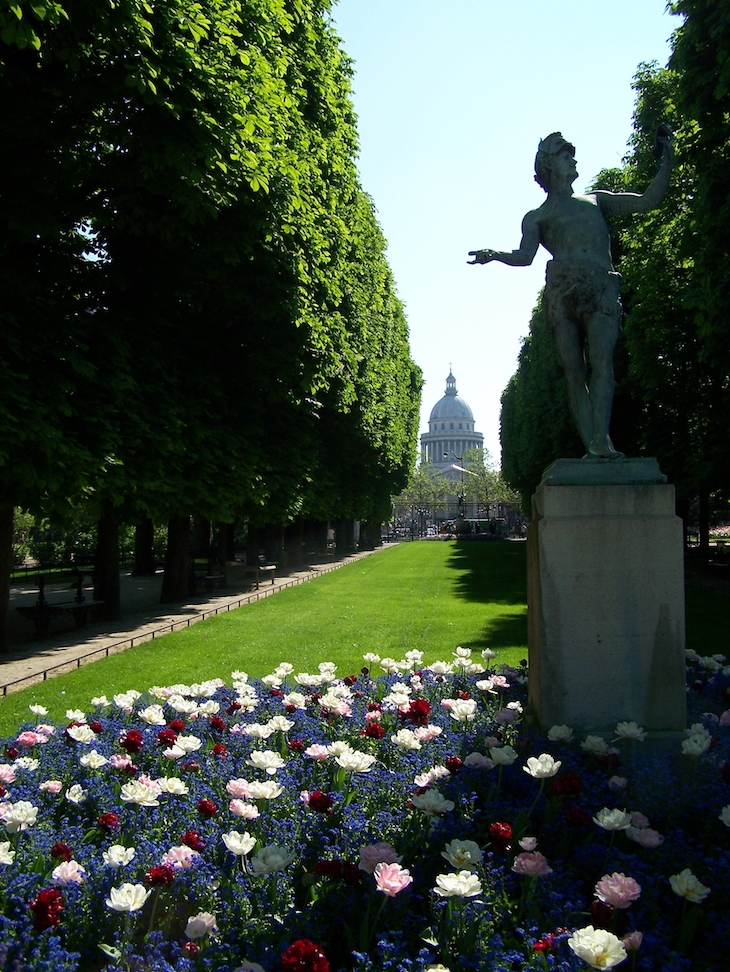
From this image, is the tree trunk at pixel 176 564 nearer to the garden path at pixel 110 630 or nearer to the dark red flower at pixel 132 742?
the garden path at pixel 110 630

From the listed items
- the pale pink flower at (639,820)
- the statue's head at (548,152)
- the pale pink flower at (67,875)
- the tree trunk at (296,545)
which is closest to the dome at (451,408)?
the tree trunk at (296,545)

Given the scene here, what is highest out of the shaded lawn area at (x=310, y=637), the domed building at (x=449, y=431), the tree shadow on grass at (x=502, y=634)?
the domed building at (x=449, y=431)

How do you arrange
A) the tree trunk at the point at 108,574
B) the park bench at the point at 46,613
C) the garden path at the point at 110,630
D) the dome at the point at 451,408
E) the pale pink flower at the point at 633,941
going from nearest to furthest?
the pale pink flower at the point at 633,941 < the garden path at the point at 110,630 < the park bench at the point at 46,613 < the tree trunk at the point at 108,574 < the dome at the point at 451,408

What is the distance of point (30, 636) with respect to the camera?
1394 centimetres

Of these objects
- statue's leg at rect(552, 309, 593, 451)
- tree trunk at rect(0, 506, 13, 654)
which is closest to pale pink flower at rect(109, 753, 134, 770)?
statue's leg at rect(552, 309, 593, 451)

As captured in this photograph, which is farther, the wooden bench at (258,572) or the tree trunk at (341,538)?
the tree trunk at (341,538)

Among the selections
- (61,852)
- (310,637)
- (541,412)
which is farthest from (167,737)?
(541,412)

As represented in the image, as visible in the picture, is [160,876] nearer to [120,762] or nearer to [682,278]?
[120,762]

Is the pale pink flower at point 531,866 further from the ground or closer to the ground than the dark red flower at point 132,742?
closer to the ground

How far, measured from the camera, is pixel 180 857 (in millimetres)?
3422

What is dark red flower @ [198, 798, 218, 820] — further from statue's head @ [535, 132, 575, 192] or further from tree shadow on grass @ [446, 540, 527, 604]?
tree shadow on grass @ [446, 540, 527, 604]

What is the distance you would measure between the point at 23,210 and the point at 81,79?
1.89 m

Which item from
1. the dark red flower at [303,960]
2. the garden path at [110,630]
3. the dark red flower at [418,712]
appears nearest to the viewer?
the dark red flower at [303,960]

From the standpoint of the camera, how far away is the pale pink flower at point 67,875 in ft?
10.9
